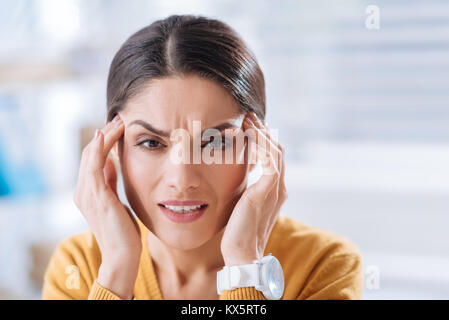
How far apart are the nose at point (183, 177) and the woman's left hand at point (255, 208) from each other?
3.6 inches

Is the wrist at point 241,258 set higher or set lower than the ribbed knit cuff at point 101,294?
higher

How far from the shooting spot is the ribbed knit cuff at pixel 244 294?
2.48ft

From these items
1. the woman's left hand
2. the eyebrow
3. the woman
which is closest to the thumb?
the woman

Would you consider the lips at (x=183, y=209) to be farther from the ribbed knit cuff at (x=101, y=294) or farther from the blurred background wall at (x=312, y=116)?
the blurred background wall at (x=312, y=116)

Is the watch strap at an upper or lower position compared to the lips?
lower

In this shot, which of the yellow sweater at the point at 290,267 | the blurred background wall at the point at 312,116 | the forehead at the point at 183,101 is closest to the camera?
the forehead at the point at 183,101

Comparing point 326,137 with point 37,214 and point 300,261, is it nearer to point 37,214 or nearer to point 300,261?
point 300,261

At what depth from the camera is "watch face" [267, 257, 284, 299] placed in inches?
30.2

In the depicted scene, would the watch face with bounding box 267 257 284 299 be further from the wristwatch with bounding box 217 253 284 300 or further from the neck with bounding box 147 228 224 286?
the neck with bounding box 147 228 224 286

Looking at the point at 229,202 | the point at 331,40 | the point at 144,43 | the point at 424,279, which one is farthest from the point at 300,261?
the point at 331,40

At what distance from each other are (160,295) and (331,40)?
Result: 0.84 meters

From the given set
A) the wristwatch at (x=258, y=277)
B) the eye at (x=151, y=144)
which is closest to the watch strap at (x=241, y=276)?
the wristwatch at (x=258, y=277)

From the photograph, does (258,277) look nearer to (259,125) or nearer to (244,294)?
(244,294)

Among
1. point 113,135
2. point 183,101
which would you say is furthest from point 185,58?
point 113,135
